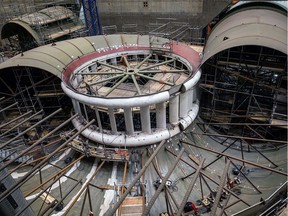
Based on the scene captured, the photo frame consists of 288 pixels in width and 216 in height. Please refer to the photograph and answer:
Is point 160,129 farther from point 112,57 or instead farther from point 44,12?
point 44,12

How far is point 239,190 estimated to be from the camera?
71.3 feet

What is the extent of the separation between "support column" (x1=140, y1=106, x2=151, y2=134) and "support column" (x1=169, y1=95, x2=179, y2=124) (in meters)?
2.59

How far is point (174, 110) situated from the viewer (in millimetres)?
24078

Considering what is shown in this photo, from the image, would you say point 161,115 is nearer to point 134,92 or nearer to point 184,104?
point 184,104

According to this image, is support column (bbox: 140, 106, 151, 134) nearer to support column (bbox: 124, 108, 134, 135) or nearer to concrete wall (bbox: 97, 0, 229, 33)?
support column (bbox: 124, 108, 134, 135)

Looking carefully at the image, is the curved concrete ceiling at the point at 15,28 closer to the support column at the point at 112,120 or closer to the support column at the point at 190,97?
the support column at the point at 112,120

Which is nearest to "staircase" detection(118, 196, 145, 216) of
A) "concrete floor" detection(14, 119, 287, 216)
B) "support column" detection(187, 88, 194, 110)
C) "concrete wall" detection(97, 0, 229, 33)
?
"concrete floor" detection(14, 119, 287, 216)

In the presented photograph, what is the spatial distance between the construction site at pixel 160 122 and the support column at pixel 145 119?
9 centimetres

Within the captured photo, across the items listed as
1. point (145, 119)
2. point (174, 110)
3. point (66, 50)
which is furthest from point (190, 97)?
point (66, 50)

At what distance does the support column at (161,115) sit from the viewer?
22.8m

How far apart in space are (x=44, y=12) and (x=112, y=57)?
22.1m

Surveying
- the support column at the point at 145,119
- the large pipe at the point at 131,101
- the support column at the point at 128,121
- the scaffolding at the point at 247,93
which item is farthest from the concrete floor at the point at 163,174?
the large pipe at the point at 131,101

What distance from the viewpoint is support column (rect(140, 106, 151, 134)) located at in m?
22.2

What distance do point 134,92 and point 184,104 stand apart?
5.84 meters
